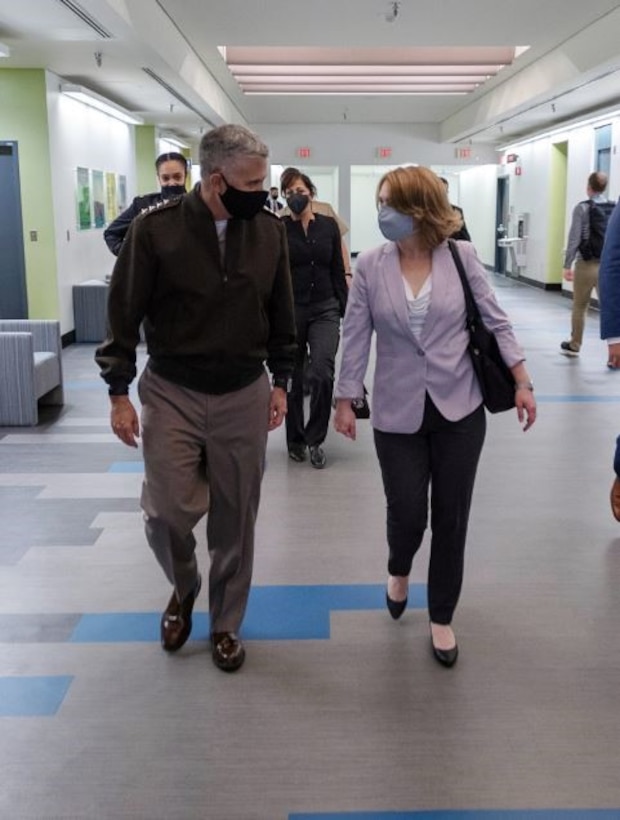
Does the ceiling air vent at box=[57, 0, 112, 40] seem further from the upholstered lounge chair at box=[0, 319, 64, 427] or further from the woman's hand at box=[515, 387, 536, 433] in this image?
the woman's hand at box=[515, 387, 536, 433]

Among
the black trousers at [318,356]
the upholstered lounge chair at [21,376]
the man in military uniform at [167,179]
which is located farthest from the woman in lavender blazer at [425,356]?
the upholstered lounge chair at [21,376]

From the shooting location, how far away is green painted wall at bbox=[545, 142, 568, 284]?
17.6 metres

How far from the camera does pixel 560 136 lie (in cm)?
1709

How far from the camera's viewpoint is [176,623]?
3.25 meters

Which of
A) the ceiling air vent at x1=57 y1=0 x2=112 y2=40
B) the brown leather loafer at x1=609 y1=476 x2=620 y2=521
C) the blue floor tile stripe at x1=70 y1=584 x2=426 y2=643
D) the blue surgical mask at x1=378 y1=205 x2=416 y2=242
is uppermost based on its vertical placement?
the ceiling air vent at x1=57 y1=0 x2=112 y2=40

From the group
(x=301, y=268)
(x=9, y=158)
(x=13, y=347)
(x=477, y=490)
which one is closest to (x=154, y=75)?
(x=9, y=158)

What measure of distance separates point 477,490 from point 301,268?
1688 mm

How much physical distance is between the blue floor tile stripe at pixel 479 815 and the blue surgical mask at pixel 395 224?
169 cm

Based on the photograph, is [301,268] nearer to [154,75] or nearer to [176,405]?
[176,405]

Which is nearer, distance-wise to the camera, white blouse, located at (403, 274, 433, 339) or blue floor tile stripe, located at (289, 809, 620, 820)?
blue floor tile stripe, located at (289, 809, 620, 820)

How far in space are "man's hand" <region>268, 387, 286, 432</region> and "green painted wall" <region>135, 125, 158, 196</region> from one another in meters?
14.8

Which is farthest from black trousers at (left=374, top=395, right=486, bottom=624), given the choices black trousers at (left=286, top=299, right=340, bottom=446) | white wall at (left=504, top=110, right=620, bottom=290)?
white wall at (left=504, top=110, right=620, bottom=290)

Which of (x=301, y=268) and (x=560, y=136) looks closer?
(x=301, y=268)

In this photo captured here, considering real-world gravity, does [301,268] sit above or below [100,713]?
above
